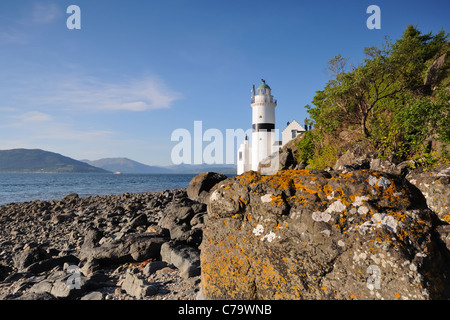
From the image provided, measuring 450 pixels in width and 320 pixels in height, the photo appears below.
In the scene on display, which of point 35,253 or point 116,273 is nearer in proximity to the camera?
point 116,273

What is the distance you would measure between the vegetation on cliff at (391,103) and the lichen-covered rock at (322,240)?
1175cm

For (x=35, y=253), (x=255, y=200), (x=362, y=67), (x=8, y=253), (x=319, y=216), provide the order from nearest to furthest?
(x=319, y=216) < (x=255, y=200) < (x=35, y=253) < (x=8, y=253) < (x=362, y=67)

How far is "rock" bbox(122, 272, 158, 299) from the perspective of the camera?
5172 millimetres

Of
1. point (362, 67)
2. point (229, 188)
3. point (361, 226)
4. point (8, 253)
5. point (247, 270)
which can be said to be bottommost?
point (8, 253)

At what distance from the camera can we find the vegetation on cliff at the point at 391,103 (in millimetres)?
13141

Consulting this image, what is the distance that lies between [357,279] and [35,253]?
410 inches

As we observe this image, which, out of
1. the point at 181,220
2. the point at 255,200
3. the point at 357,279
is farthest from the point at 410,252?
the point at 181,220

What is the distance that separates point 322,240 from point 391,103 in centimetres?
1935

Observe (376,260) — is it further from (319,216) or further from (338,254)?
(319,216)

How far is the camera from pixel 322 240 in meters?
3.52

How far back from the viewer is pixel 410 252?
9.99 feet

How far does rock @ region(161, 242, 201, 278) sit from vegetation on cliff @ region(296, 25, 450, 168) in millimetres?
12334

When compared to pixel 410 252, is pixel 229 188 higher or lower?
higher
